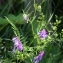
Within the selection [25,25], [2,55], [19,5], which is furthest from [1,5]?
[2,55]

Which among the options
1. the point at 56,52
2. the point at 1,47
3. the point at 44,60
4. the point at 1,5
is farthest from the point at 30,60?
the point at 1,5

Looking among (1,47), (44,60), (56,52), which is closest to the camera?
(44,60)

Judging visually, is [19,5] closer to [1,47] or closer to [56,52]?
[1,47]

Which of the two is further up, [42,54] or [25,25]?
[25,25]

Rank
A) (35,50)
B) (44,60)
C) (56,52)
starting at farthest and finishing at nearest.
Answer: (35,50), (56,52), (44,60)

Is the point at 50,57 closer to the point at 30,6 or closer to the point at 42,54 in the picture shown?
the point at 42,54

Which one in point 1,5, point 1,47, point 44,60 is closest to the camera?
point 44,60

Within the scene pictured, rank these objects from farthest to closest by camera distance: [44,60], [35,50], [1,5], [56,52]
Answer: [1,5]
[35,50]
[56,52]
[44,60]

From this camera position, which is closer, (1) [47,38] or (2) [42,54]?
(2) [42,54]

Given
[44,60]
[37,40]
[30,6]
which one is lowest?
[44,60]
